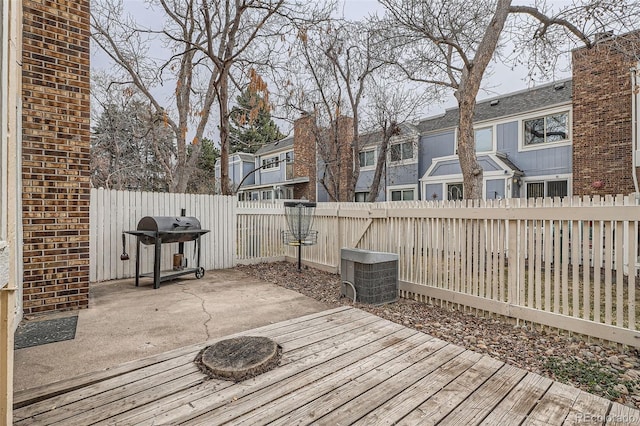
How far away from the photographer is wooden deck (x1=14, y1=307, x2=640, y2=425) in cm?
190

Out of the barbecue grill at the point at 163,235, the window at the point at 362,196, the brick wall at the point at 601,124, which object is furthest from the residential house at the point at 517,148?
the barbecue grill at the point at 163,235

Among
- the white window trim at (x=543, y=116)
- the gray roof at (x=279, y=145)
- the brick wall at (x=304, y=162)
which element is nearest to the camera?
the white window trim at (x=543, y=116)

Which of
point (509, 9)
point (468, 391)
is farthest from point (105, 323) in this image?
point (509, 9)

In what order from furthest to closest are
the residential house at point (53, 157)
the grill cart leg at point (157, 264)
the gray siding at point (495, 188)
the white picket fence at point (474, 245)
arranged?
the gray siding at point (495, 188) < the grill cart leg at point (157, 264) < the residential house at point (53, 157) < the white picket fence at point (474, 245)

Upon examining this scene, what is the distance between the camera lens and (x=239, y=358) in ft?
8.38

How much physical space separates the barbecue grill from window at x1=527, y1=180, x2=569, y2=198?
11751 millimetres

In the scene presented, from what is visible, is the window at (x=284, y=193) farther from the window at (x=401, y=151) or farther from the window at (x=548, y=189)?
the window at (x=548, y=189)

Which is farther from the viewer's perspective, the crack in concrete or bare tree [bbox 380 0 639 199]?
bare tree [bbox 380 0 639 199]

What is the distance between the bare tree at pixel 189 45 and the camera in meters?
7.90

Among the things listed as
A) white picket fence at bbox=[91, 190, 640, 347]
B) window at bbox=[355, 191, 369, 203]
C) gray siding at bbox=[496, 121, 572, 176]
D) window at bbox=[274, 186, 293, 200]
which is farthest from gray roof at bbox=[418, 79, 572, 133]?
window at bbox=[274, 186, 293, 200]

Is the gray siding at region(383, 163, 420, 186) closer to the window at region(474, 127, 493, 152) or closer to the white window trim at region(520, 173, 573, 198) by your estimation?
the window at region(474, 127, 493, 152)

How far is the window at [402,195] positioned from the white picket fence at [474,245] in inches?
360

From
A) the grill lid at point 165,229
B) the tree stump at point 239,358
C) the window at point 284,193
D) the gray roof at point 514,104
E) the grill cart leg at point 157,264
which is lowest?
the tree stump at point 239,358

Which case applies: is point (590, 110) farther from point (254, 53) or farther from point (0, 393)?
point (0, 393)
